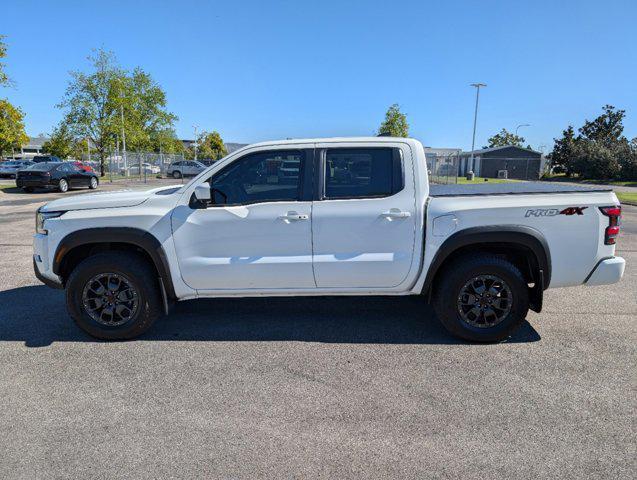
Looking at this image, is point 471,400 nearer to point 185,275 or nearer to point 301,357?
point 301,357

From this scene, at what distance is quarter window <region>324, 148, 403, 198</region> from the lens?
4016 mm

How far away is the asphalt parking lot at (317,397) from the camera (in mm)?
2541

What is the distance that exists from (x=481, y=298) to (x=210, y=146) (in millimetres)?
77005

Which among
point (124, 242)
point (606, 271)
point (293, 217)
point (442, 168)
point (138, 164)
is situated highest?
point (442, 168)

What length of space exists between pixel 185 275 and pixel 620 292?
17.9 ft

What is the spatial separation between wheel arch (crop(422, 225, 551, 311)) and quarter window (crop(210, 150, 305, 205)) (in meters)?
1.42

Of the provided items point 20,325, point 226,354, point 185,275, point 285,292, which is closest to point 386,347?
point 285,292

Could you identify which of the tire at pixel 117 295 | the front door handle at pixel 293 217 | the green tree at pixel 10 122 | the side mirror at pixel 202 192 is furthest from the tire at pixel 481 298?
the green tree at pixel 10 122

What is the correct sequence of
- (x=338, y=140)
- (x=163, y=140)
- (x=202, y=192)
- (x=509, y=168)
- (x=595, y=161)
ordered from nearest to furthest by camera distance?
1. (x=202, y=192)
2. (x=338, y=140)
3. (x=595, y=161)
4. (x=163, y=140)
5. (x=509, y=168)

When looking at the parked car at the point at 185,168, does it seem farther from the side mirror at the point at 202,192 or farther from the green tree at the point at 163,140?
the side mirror at the point at 202,192

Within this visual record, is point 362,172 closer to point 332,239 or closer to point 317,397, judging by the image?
point 332,239

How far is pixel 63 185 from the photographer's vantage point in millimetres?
21172

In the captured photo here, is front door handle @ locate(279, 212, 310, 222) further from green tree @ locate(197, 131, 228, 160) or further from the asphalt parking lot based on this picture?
green tree @ locate(197, 131, 228, 160)

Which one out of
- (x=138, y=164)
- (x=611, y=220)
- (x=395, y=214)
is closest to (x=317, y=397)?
(x=395, y=214)
